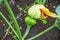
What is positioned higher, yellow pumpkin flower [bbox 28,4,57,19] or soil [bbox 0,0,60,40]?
yellow pumpkin flower [bbox 28,4,57,19]

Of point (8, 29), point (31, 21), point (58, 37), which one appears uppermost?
point (31, 21)

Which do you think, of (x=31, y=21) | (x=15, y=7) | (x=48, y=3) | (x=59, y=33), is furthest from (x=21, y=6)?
(x=31, y=21)

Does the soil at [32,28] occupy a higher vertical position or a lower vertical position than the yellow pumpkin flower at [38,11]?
lower

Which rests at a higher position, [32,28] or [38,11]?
[38,11]

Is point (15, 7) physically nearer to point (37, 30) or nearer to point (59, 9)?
point (37, 30)

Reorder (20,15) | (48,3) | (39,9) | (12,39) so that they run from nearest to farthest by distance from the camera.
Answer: (39,9), (12,39), (20,15), (48,3)

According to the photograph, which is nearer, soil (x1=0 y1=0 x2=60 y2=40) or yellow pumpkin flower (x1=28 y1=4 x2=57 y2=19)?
yellow pumpkin flower (x1=28 y1=4 x2=57 y2=19)

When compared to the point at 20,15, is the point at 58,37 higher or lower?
lower

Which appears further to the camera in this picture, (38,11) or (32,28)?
(32,28)

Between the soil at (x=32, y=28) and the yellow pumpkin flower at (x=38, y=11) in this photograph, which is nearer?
the yellow pumpkin flower at (x=38, y=11)

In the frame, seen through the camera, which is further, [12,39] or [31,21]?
[12,39]

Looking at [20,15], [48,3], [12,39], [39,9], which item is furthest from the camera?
[48,3]
